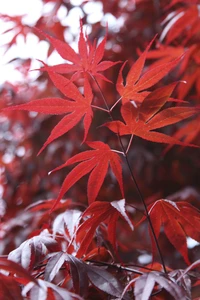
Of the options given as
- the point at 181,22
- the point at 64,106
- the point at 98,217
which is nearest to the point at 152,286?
the point at 98,217

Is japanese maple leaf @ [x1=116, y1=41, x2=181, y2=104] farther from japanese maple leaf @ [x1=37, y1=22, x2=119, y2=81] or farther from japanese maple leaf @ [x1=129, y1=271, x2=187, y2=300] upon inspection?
japanese maple leaf @ [x1=129, y1=271, x2=187, y2=300]

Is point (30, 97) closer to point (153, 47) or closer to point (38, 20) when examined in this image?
point (38, 20)

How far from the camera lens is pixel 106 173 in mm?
657

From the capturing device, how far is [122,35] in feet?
5.49

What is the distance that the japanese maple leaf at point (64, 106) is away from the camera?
520 millimetres

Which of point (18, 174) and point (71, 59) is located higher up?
point (71, 59)

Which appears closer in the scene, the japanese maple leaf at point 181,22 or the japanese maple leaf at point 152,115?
the japanese maple leaf at point 152,115

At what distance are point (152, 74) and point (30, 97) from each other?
4.39 ft

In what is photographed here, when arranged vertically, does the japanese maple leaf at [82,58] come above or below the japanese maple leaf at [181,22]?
above

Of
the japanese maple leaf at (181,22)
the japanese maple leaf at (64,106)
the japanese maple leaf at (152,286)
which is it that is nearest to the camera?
the japanese maple leaf at (152,286)

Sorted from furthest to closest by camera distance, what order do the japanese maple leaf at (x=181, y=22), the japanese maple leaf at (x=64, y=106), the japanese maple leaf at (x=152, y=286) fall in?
the japanese maple leaf at (x=181, y=22) → the japanese maple leaf at (x=64, y=106) → the japanese maple leaf at (x=152, y=286)

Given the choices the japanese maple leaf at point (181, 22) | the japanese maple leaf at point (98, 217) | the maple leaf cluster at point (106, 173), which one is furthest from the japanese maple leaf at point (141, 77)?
the japanese maple leaf at point (181, 22)

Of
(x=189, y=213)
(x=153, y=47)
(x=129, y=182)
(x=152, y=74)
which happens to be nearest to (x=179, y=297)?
(x=189, y=213)

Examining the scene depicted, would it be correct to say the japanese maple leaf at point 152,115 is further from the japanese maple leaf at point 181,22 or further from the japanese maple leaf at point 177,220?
the japanese maple leaf at point 181,22
